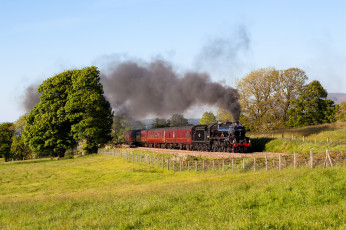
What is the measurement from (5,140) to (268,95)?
59.2 metres

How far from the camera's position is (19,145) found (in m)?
79.9

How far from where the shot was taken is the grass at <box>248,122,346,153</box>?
31.5 m

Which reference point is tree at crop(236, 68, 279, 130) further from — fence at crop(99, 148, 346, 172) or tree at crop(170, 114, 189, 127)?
tree at crop(170, 114, 189, 127)

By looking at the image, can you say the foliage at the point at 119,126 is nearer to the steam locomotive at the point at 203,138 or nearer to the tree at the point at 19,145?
the tree at the point at 19,145

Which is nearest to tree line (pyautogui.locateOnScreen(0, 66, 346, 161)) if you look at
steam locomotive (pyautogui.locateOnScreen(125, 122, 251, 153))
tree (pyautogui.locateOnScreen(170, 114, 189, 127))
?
steam locomotive (pyautogui.locateOnScreen(125, 122, 251, 153))

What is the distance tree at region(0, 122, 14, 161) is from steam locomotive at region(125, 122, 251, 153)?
35479 mm

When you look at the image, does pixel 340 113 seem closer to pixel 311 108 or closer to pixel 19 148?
pixel 311 108

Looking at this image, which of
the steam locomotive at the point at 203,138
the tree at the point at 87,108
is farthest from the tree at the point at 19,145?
the steam locomotive at the point at 203,138

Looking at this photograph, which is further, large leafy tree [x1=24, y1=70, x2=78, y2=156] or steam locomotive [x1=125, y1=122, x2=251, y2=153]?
large leafy tree [x1=24, y1=70, x2=78, y2=156]

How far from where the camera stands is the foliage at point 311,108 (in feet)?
199

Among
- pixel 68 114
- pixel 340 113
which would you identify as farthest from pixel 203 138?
pixel 340 113

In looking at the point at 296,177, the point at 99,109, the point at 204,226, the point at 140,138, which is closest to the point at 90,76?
the point at 99,109

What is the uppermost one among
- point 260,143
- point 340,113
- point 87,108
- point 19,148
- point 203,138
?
point 87,108

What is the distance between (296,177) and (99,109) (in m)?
43.3
